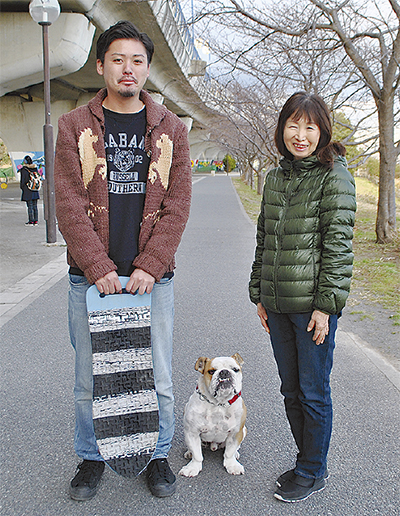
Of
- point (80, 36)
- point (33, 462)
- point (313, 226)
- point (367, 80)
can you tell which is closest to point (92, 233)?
point (313, 226)

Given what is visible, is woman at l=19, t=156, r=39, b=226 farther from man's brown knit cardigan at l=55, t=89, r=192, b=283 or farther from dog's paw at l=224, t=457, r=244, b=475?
dog's paw at l=224, t=457, r=244, b=475

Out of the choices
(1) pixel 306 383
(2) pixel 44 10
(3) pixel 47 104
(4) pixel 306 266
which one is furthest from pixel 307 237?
(2) pixel 44 10

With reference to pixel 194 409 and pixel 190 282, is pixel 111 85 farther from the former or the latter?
pixel 190 282

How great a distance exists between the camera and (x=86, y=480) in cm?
269

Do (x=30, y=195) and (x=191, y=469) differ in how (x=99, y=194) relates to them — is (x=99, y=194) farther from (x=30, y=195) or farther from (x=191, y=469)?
(x=30, y=195)

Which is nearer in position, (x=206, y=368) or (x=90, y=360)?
(x=90, y=360)

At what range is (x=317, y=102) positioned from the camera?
2521 millimetres

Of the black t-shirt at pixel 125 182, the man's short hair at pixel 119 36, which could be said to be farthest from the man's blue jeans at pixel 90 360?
the man's short hair at pixel 119 36

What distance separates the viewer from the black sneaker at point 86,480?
8.67ft

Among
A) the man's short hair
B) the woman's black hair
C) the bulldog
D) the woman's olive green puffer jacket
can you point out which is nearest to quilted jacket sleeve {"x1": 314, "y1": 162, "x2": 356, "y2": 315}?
the woman's olive green puffer jacket

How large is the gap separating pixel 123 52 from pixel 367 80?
949 cm

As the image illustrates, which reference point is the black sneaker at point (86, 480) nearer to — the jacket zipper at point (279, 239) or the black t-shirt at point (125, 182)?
the black t-shirt at point (125, 182)

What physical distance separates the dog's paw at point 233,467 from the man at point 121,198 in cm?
37

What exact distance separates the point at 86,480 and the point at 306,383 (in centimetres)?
129
